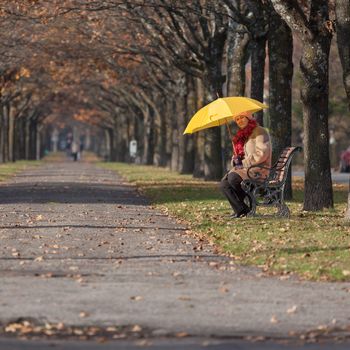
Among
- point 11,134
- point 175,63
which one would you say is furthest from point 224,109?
point 11,134

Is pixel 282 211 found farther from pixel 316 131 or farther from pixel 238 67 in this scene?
pixel 238 67

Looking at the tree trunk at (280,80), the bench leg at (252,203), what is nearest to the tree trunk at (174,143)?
the tree trunk at (280,80)

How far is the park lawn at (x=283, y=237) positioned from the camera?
1391 centimetres

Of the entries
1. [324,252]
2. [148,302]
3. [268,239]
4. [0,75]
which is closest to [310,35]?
[268,239]

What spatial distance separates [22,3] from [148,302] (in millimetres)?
25289

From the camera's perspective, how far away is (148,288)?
39.5 ft

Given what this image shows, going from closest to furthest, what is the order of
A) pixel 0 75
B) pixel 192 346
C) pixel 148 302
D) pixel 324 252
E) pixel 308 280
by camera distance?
pixel 192 346, pixel 148 302, pixel 308 280, pixel 324 252, pixel 0 75

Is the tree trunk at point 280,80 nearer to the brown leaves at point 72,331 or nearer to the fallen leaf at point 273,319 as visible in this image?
the fallen leaf at point 273,319

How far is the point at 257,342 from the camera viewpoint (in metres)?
9.32

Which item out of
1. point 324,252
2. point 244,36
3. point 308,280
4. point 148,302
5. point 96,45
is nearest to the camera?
point 148,302

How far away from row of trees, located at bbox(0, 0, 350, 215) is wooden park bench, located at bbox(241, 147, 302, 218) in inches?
73.0

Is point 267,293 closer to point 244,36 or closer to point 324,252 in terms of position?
point 324,252

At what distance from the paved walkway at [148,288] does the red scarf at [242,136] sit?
2479mm

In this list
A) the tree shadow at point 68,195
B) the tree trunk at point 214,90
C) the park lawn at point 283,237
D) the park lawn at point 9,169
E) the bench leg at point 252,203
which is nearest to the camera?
the park lawn at point 283,237
